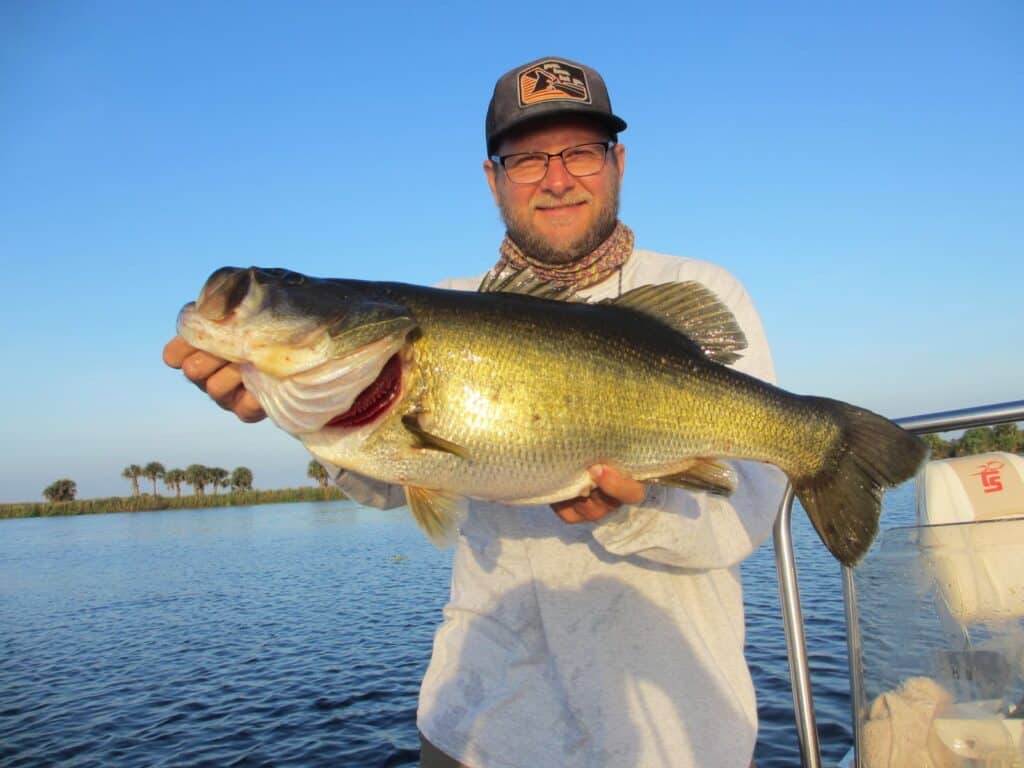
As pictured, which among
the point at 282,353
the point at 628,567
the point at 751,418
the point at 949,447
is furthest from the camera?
the point at 949,447

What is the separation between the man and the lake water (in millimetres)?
6702

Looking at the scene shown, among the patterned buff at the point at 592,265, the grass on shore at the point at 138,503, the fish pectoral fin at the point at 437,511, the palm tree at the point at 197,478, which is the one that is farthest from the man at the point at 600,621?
the palm tree at the point at 197,478

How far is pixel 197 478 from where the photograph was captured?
104 m

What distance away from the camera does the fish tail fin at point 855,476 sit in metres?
2.71

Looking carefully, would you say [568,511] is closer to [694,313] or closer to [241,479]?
[694,313]

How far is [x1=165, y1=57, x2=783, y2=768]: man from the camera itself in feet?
9.34

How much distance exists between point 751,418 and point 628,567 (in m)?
0.83

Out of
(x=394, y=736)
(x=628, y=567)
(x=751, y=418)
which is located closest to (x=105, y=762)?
(x=394, y=736)

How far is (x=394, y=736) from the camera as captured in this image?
10859mm

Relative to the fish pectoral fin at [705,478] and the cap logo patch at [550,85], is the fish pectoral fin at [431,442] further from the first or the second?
the cap logo patch at [550,85]

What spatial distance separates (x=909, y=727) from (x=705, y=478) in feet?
4.01

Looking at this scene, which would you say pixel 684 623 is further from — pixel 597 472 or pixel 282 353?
pixel 282 353

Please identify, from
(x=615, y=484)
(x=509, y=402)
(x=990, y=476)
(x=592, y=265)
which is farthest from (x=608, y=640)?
(x=990, y=476)

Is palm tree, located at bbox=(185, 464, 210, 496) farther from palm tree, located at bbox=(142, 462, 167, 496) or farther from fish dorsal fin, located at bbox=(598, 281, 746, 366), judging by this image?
fish dorsal fin, located at bbox=(598, 281, 746, 366)
